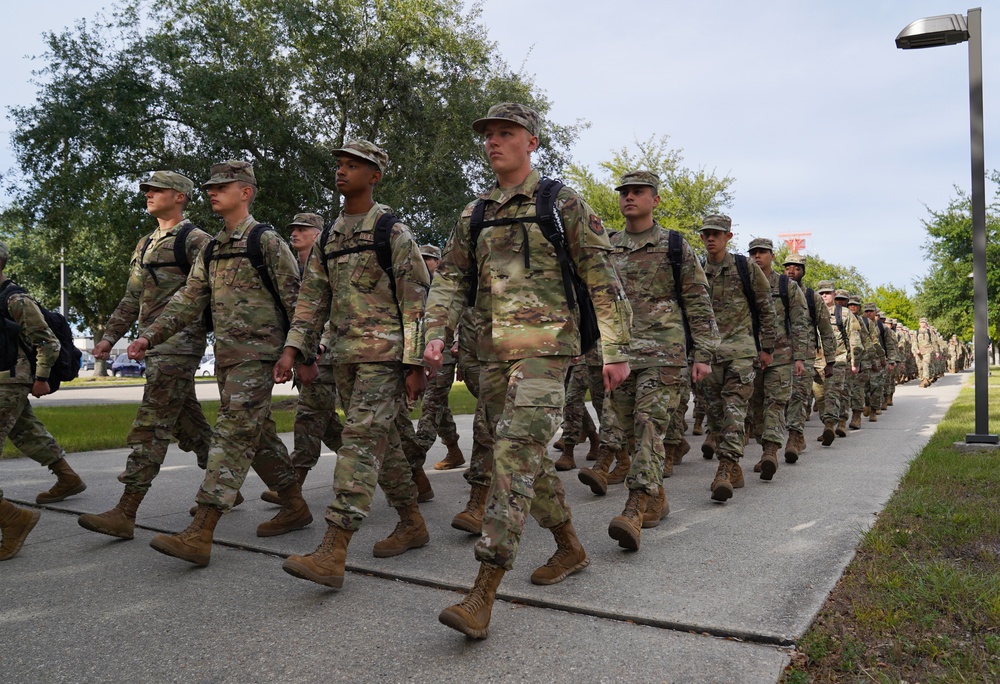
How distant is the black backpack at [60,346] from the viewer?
5.62 meters

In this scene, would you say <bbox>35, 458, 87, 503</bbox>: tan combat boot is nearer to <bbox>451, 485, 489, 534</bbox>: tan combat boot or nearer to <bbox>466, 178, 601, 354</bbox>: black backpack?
<bbox>451, 485, 489, 534</bbox>: tan combat boot

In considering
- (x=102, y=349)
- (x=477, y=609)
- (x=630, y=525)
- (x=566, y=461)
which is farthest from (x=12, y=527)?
(x=566, y=461)

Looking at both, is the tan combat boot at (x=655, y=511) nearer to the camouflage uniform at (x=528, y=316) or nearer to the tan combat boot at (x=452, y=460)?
the camouflage uniform at (x=528, y=316)

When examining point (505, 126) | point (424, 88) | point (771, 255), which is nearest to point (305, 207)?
point (424, 88)

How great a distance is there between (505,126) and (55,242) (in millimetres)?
17647

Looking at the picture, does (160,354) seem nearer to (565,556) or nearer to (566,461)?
(565,556)

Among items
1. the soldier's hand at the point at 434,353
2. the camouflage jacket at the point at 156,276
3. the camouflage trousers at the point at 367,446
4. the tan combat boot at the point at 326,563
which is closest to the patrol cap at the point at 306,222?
the camouflage jacket at the point at 156,276

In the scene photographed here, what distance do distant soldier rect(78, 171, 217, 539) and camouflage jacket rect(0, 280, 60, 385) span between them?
40 centimetres

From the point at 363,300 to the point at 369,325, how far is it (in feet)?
0.57

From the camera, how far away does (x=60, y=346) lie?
5898mm

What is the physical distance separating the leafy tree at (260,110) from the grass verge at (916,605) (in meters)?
14.5

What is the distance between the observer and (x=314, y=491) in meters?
6.96

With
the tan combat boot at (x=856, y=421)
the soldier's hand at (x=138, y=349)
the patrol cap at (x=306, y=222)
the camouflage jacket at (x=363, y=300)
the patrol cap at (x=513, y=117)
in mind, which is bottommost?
the tan combat boot at (x=856, y=421)

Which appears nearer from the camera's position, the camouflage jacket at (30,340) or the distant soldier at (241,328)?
the distant soldier at (241,328)
